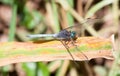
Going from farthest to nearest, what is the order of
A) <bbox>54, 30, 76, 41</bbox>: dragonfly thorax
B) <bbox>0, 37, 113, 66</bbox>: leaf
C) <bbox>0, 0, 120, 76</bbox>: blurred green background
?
<bbox>0, 0, 120, 76</bbox>: blurred green background < <bbox>54, 30, 76, 41</bbox>: dragonfly thorax < <bbox>0, 37, 113, 66</bbox>: leaf

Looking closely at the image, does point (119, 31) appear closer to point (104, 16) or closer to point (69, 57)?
point (104, 16)

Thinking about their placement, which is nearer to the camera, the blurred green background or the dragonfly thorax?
the dragonfly thorax

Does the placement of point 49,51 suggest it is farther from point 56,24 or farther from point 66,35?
point 56,24

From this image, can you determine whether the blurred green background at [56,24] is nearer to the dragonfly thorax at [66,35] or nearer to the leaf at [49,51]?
the leaf at [49,51]

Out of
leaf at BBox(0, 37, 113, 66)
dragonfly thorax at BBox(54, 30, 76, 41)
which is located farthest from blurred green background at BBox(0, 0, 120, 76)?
dragonfly thorax at BBox(54, 30, 76, 41)

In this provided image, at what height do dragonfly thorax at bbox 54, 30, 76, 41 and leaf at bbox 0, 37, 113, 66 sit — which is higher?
dragonfly thorax at bbox 54, 30, 76, 41

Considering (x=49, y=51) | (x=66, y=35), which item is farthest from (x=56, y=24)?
(x=49, y=51)

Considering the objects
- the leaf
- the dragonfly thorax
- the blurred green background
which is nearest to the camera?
the leaf

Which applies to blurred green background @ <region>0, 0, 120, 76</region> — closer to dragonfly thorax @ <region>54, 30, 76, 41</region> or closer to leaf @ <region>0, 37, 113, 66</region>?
leaf @ <region>0, 37, 113, 66</region>

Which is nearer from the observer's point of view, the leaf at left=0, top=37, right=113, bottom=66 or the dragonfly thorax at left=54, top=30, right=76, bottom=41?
the leaf at left=0, top=37, right=113, bottom=66
